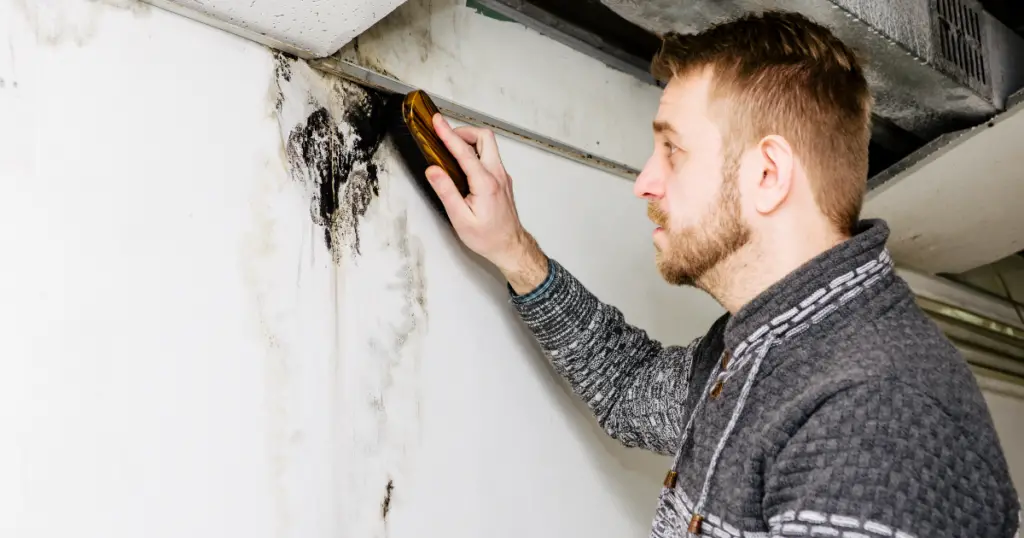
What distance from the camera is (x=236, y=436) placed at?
0.93 m

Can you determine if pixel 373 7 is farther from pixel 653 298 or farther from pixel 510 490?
pixel 653 298

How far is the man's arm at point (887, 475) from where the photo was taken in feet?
2.40

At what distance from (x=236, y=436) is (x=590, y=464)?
2.11 ft

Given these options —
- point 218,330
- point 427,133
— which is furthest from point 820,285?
point 218,330

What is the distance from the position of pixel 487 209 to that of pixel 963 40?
3.36ft

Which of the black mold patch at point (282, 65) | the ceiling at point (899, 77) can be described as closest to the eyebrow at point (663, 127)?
the ceiling at point (899, 77)

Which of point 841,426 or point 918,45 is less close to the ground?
point 918,45

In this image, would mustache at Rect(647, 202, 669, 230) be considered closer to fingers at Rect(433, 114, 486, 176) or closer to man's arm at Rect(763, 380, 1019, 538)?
fingers at Rect(433, 114, 486, 176)

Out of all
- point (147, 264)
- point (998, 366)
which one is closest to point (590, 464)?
point (147, 264)

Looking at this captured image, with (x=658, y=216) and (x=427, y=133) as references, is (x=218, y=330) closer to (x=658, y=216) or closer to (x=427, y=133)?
(x=427, y=133)

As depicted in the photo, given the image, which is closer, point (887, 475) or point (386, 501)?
point (887, 475)

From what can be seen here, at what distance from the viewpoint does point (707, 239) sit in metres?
1.05

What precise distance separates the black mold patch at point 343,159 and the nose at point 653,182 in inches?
14.2

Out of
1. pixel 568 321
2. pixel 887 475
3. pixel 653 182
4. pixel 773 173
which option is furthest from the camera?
pixel 568 321
